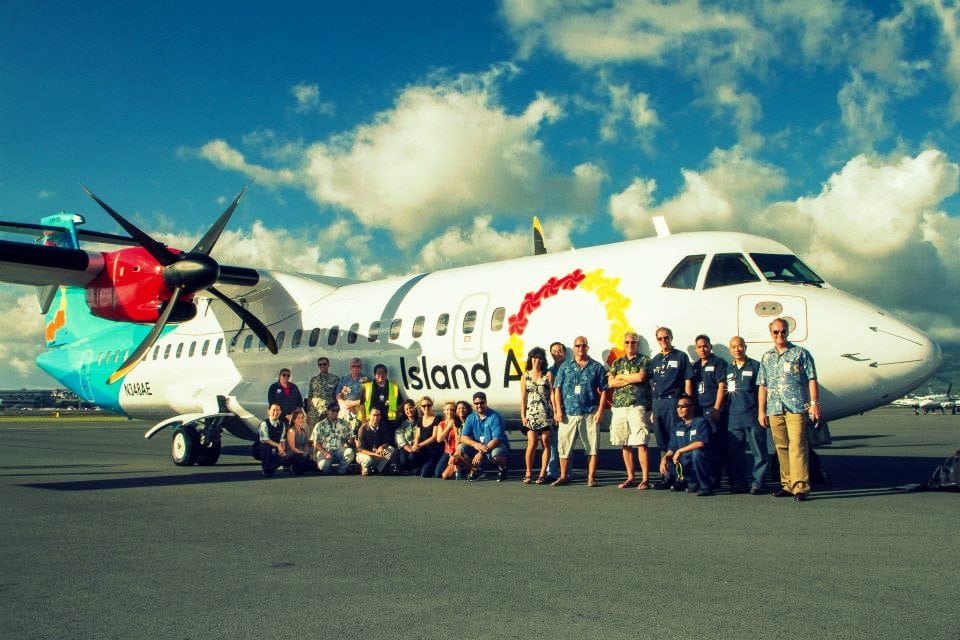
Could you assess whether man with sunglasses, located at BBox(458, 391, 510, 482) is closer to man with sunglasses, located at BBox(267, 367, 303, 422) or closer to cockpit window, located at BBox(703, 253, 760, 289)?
cockpit window, located at BBox(703, 253, 760, 289)

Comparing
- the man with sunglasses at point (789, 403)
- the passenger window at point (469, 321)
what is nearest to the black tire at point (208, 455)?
the passenger window at point (469, 321)

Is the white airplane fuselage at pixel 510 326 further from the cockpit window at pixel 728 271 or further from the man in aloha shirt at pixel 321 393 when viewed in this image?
the man in aloha shirt at pixel 321 393

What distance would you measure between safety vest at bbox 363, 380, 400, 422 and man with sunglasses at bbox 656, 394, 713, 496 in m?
4.73

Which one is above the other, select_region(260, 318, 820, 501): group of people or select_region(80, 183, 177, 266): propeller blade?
select_region(80, 183, 177, 266): propeller blade

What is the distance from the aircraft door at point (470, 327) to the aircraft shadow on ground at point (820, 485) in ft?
6.35

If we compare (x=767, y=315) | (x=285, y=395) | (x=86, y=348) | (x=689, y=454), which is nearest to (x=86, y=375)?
(x=86, y=348)

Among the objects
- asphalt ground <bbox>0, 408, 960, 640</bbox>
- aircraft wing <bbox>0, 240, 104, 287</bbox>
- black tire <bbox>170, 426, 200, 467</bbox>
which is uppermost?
aircraft wing <bbox>0, 240, 104, 287</bbox>

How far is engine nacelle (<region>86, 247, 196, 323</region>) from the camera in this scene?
13758 millimetres

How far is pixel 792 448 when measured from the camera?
8625 mm

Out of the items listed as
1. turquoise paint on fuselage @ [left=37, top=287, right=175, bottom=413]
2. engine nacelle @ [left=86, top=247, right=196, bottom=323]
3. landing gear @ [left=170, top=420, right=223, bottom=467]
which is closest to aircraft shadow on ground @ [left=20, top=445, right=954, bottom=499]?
landing gear @ [left=170, top=420, right=223, bottom=467]

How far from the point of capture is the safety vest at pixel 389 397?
42.2ft

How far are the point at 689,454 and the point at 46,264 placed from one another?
10.7 m

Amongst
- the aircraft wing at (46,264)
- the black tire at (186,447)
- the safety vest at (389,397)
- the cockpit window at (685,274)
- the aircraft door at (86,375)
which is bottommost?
the black tire at (186,447)

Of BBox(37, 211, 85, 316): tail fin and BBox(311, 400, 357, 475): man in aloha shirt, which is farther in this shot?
BBox(37, 211, 85, 316): tail fin
